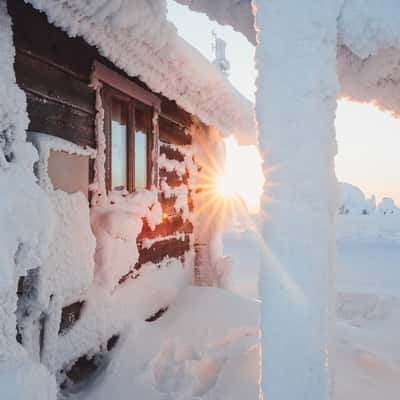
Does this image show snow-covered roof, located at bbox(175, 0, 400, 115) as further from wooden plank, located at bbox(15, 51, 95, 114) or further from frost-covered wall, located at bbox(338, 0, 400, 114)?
wooden plank, located at bbox(15, 51, 95, 114)

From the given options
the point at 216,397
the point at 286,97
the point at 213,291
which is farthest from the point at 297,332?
the point at 213,291

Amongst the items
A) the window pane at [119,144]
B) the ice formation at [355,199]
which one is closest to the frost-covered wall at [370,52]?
the window pane at [119,144]

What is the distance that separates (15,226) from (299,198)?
130cm

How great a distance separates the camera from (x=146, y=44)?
289cm

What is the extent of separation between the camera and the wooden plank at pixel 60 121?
237 centimetres

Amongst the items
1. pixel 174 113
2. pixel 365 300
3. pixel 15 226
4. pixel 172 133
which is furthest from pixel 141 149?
→ pixel 365 300

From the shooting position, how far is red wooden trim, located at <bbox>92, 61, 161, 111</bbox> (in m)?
3.04

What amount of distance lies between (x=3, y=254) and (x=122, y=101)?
7.17 ft

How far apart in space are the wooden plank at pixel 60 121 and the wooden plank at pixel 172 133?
139cm

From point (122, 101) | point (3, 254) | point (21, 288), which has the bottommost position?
point (21, 288)

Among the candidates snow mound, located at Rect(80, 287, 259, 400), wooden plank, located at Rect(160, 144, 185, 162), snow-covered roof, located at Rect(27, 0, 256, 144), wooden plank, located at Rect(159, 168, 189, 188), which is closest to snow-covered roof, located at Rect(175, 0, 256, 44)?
snow-covered roof, located at Rect(27, 0, 256, 144)

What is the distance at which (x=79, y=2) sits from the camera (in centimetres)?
215

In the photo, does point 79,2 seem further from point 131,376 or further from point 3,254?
point 131,376

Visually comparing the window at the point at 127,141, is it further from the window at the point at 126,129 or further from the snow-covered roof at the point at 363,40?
the snow-covered roof at the point at 363,40
